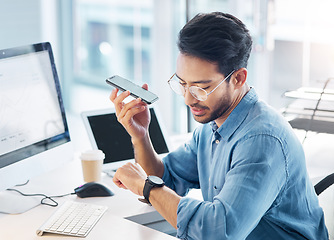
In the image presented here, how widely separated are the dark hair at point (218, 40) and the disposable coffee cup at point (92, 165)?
0.60 meters

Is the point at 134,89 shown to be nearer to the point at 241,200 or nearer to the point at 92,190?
the point at 92,190

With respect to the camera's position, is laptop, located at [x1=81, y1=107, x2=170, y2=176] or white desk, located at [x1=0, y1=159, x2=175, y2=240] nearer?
white desk, located at [x1=0, y1=159, x2=175, y2=240]

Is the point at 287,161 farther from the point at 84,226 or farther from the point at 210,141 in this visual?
the point at 84,226

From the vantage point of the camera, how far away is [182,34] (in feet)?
4.79

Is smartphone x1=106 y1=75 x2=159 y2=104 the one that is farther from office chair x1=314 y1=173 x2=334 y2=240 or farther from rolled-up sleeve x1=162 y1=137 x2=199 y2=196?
office chair x1=314 y1=173 x2=334 y2=240

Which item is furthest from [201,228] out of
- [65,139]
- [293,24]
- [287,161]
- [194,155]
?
[293,24]

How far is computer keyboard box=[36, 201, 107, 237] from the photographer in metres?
1.44

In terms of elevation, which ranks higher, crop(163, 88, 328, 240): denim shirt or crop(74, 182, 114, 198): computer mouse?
Result: crop(163, 88, 328, 240): denim shirt

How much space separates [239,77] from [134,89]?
0.39 metres

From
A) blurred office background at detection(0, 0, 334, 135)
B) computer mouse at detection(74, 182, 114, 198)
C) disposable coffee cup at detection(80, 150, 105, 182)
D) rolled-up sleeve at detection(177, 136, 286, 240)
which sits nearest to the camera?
rolled-up sleeve at detection(177, 136, 286, 240)

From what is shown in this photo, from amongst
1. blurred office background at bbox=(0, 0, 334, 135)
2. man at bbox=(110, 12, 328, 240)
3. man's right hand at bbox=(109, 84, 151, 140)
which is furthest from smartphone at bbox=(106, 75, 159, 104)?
blurred office background at bbox=(0, 0, 334, 135)

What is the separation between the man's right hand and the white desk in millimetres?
227

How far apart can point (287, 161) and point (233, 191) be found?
0.60ft

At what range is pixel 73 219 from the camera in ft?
4.96
